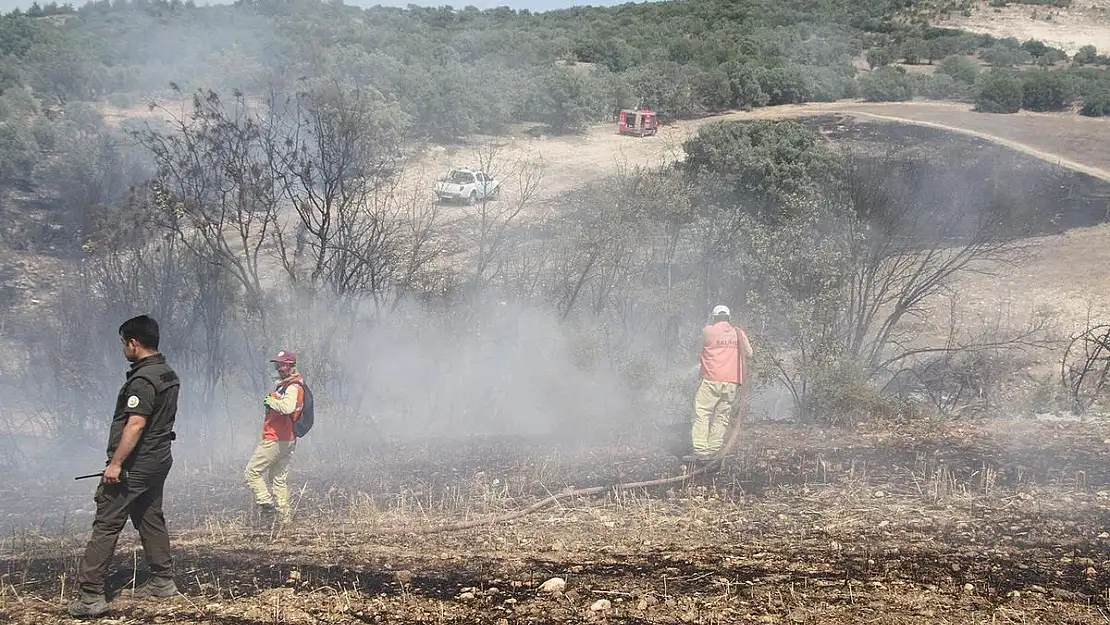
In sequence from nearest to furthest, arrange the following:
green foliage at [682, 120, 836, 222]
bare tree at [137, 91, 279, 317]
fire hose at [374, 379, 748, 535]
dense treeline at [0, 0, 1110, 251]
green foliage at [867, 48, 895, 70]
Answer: fire hose at [374, 379, 748, 535]
bare tree at [137, 91, 279, 317]
green foliage at [682, 120, 836, 222]
dense treeline at [0, 0, 1110, 251]
green foliage at [867, 48, 895, 70]

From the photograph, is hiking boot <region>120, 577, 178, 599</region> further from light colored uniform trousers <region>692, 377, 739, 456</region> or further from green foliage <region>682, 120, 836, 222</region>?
green foliage <region>682, 120, 836, 222</region>

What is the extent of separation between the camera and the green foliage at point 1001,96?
33.9m

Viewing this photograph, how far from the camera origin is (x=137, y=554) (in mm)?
6301

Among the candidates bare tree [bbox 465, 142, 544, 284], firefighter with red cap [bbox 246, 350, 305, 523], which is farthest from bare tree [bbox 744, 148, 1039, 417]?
firefighter with red cap [bbox 246, 350, 305, 523]

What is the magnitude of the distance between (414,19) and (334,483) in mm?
46379

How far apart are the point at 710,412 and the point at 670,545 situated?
96.8 inches

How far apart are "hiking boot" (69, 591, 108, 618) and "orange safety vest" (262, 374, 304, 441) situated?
2054 millimetres

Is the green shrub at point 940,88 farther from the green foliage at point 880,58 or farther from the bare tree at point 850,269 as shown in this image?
the bare tree at point 850,269

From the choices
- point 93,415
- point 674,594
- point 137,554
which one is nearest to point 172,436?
point 137,554

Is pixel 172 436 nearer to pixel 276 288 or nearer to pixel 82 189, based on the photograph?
pixel 276 288

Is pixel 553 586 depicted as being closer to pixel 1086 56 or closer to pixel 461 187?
pixel 461 187

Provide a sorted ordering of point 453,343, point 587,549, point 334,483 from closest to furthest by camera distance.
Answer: point 587,549, point 334,483, point 453,343

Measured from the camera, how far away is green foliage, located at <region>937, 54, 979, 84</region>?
1570 inches

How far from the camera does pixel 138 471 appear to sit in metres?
5.25
